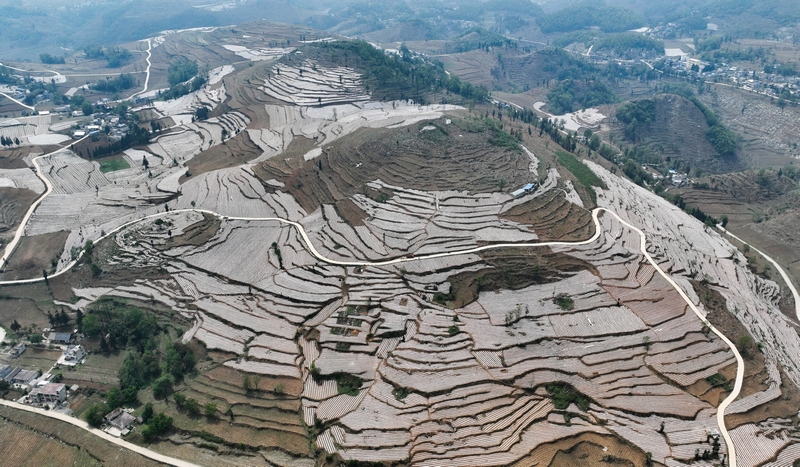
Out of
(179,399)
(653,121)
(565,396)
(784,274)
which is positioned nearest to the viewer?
(565,396)

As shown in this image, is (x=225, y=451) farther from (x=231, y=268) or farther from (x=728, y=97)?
(x=728, y=97)

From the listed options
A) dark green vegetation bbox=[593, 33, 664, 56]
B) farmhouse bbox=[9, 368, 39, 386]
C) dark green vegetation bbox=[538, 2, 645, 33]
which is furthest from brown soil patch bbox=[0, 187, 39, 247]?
dark green vegetation bbox=[538, 2, 645, 33]

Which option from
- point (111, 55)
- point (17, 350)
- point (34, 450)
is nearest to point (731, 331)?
point (34, 450)

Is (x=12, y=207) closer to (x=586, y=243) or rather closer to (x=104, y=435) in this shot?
(x=104, y=435)

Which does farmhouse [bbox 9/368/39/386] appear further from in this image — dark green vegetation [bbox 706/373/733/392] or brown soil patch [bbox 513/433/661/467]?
dark green vegetation [bbox 706/373/733/392]

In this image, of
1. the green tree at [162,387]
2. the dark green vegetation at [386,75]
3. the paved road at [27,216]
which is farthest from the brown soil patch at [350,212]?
the dark green vegetation at [386,75]

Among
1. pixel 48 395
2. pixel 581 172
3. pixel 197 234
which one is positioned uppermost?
pixel 581 172
